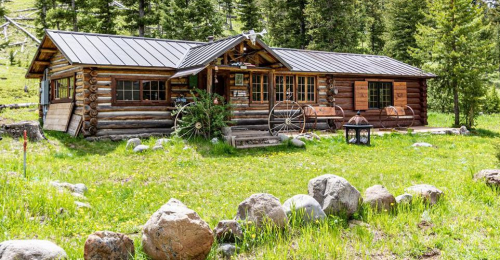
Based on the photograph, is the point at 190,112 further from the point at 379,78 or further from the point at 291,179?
the point at 379,78

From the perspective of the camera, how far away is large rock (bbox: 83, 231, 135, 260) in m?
3.97

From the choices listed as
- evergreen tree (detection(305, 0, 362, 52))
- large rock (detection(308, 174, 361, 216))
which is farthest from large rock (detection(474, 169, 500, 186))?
evergreen tree (detection(305, 0, 362, 52))

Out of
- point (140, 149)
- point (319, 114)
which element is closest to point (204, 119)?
point (140, 149)

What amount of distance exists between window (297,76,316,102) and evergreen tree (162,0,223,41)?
16.2m

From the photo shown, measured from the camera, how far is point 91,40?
15.9m

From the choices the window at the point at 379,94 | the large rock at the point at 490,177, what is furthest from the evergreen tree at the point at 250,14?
the large rock at the point at 490,177

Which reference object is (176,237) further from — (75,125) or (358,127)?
(75,125)

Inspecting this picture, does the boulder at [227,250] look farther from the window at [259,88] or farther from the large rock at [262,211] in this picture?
the window at [259,88]

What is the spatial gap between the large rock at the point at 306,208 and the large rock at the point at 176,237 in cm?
146

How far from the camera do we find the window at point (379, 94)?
20391 mm

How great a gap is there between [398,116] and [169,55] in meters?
12.2

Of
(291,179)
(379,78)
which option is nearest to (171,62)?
(291,179)

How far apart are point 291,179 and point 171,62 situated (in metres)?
8.83

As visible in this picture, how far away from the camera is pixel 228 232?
15.8 ft
